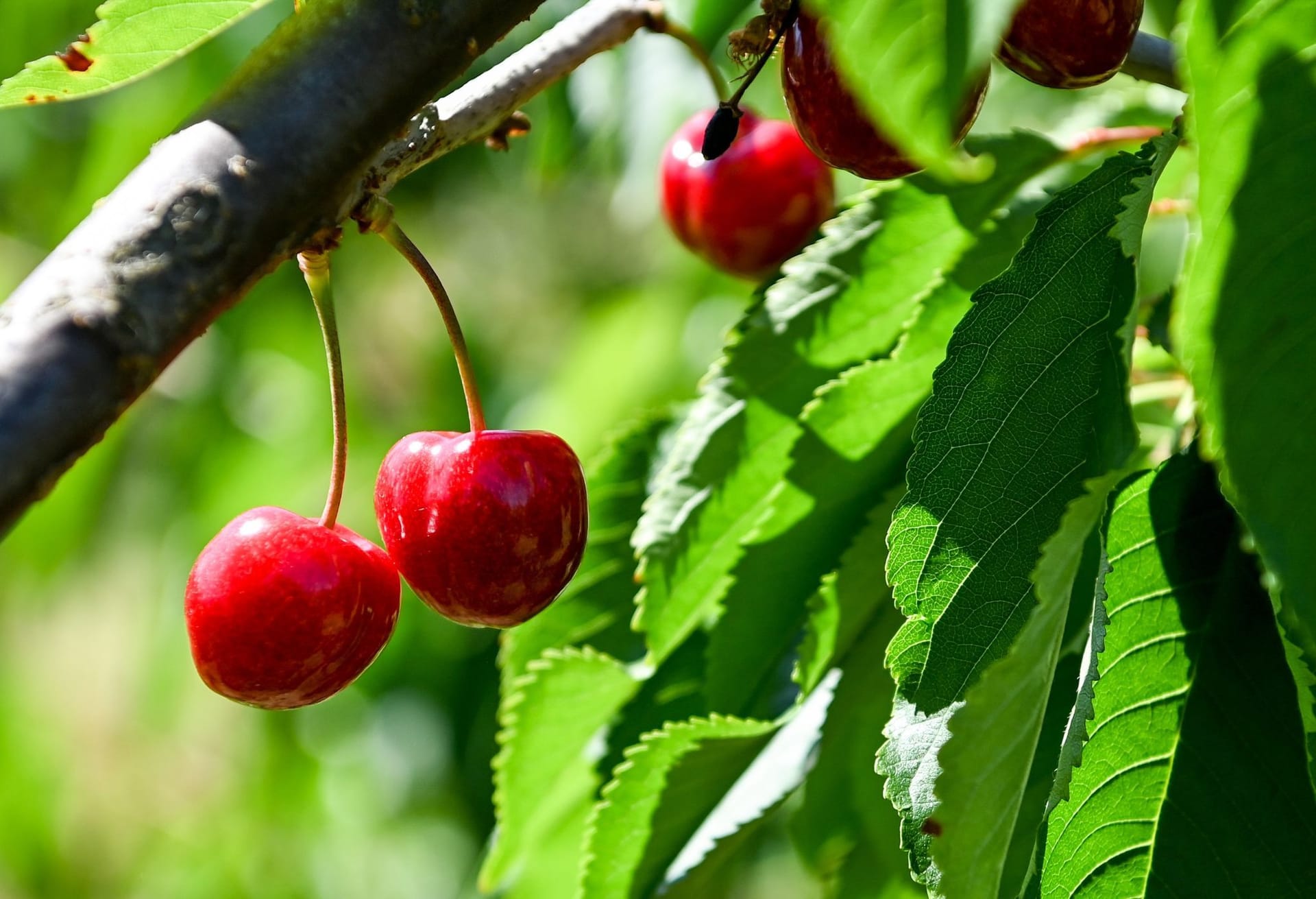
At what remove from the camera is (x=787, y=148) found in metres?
1.38

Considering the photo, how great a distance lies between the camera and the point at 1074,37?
2.50 ft

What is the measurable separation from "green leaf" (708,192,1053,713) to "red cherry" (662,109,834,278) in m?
0.35

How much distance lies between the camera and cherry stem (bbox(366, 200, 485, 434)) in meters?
0.69

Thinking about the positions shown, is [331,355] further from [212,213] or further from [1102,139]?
[1102,139]

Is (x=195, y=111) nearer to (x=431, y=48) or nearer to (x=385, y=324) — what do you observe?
(x=431, y=48)

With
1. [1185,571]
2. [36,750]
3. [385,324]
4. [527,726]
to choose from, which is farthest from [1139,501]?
[385,324]

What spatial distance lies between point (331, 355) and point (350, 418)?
2.69 metres

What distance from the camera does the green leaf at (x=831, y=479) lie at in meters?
0.99

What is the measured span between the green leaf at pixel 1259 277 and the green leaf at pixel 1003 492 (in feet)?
0.42

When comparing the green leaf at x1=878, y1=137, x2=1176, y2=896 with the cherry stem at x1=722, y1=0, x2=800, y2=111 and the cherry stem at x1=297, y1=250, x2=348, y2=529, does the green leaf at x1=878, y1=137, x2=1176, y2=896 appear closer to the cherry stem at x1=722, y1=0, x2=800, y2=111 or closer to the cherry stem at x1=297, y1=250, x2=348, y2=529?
the cherry stem at x1=722, y1=0, x2=800, y2=111

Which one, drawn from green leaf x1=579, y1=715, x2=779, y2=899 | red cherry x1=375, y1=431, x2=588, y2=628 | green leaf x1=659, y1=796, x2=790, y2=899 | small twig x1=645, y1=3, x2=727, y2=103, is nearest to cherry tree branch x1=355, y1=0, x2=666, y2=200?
small twig x1=645, y1=3, x2=727, y2=103

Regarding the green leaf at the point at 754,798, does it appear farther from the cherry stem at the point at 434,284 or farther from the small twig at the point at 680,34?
the small twig at the point at 680,34

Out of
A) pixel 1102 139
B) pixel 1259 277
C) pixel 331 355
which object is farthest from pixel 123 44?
pixel 1102 139

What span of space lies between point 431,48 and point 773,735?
30.9 inches
